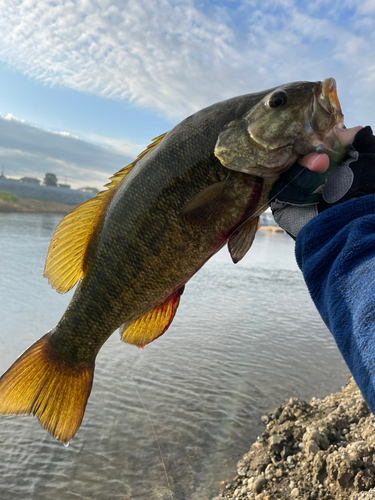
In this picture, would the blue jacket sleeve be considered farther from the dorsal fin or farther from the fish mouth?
the dorsal fin

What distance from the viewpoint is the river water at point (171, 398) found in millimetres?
3846

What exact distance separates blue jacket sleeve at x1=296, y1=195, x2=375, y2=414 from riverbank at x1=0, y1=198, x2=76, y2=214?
1787 inches

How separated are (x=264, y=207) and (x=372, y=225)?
58 cm

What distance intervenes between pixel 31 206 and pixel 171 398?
166 ft

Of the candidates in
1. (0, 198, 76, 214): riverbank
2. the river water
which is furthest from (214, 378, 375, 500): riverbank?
(0, 198, 76, 214): riverbank

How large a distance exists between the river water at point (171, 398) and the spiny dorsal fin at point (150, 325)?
2416mm

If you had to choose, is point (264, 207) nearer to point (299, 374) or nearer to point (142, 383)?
Result: point (142, 383)

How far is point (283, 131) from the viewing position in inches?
68.3

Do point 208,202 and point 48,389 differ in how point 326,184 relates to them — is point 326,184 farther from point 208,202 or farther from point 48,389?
point 48,389

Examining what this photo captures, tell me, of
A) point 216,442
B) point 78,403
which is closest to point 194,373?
point 216,442

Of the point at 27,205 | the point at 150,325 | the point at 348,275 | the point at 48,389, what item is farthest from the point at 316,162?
the point at 27,205

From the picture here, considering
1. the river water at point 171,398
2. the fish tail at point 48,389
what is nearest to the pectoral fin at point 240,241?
the fish tail at point 48,389

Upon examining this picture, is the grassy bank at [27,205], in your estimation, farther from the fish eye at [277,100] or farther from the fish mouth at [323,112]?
the fish mouth at [323,112]

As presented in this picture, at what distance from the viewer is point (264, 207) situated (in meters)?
1.86
